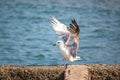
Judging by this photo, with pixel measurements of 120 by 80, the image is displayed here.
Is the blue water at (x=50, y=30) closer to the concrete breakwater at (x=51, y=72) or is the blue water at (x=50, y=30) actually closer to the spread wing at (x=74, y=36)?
the spread wing at (x=74, y=36)

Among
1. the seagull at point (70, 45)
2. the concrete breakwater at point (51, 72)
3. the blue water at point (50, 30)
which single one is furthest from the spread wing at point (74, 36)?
the blue water at point (50, 30)

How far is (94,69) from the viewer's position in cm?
773

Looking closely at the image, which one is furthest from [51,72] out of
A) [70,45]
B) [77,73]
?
[70,45]

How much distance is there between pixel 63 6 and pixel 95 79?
10925mm

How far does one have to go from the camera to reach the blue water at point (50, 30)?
1414 cm

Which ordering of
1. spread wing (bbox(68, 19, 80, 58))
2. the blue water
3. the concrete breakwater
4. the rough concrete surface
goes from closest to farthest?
1. the rough concrete surface
2. the concrete breakwater
3. spread wing (bbox(68, 19, 80, 58))
4. the blue water

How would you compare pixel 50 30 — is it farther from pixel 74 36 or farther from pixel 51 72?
pixel 51 72

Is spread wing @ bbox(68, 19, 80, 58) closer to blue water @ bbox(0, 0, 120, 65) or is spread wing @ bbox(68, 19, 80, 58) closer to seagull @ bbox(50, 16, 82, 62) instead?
seagull @ bbox(50, 16, 82, 62)

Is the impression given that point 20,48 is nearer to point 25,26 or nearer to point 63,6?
point 25,26

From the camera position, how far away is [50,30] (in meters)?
16.1

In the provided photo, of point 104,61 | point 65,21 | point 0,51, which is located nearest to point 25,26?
point 65,21

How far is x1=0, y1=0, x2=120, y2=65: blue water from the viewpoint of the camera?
14.1 meters

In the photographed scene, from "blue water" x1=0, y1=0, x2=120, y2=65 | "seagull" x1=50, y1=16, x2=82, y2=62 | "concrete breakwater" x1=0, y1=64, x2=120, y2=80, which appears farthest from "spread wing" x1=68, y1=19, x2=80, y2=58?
"blue water" x1=0, y1=0, x2=120, y2=65

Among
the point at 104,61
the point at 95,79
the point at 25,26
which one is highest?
the point at 25,26
